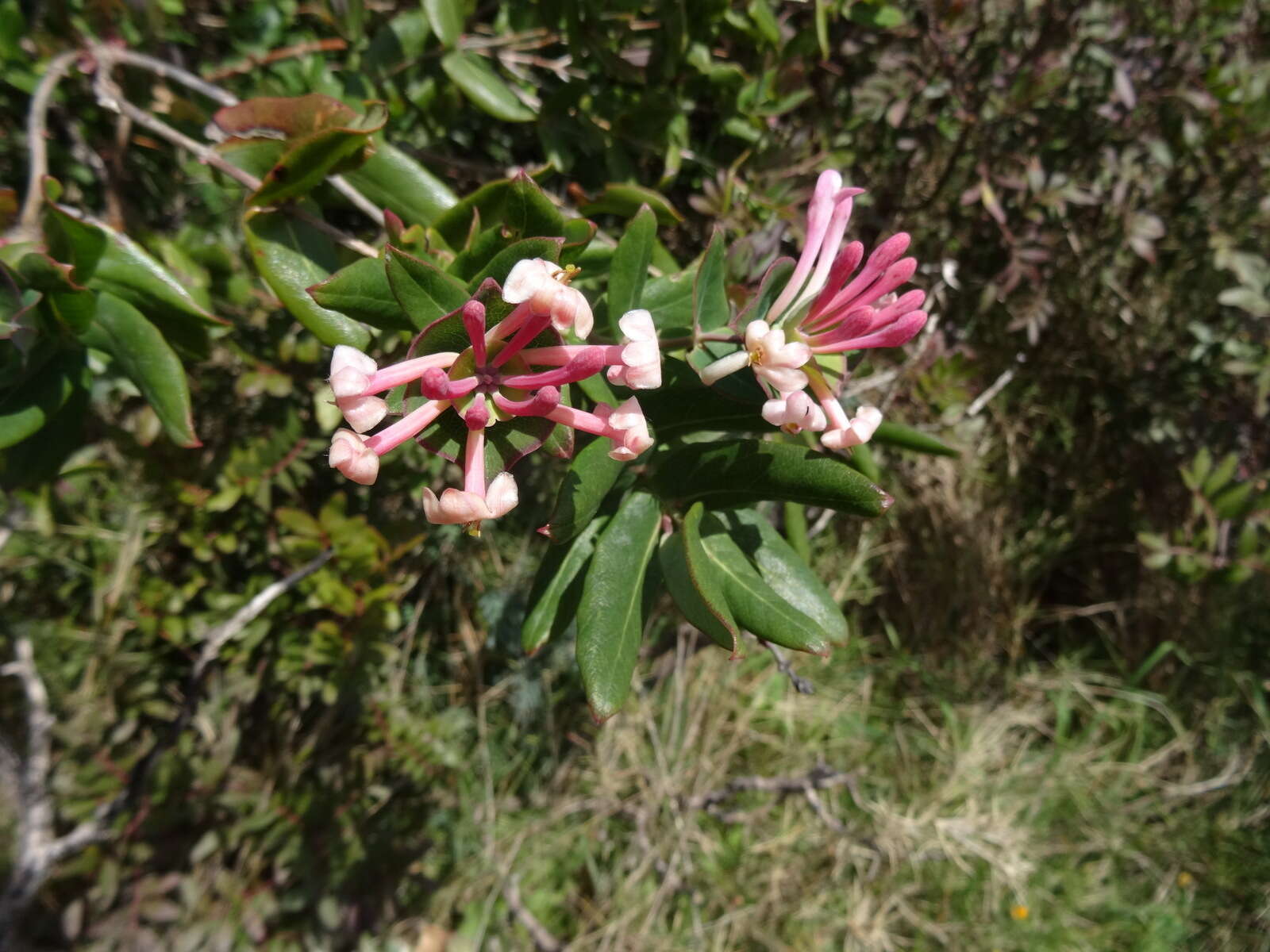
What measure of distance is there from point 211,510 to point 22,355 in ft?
2.17

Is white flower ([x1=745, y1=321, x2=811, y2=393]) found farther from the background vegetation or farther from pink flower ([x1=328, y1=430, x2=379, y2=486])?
the background vegetation

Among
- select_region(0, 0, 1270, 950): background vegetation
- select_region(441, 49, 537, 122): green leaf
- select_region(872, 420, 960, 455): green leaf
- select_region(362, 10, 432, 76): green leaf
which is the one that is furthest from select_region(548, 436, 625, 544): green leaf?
select_region(362, 10, 432, 76): green leaf

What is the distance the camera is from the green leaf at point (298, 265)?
560 millimetres

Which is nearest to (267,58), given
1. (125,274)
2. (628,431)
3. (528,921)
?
(125,274)

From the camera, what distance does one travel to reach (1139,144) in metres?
1.32

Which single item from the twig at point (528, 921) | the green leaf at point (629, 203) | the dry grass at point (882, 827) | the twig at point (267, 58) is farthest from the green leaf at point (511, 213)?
the twig at point (528, 921)

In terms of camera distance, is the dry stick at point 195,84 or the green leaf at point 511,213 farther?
the dry stick at point 195,84

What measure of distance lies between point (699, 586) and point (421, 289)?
0.26 meters

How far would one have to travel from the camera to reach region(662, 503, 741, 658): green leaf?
473 mm

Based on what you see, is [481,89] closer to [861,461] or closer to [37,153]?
[37,153]

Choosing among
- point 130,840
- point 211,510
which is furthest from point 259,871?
point 211,510

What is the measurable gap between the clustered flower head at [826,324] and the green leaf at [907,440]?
19cm

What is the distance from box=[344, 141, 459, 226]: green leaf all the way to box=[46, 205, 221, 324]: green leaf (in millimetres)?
179

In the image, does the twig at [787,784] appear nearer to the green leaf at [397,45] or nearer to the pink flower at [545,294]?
the pink flower at [545,294]
